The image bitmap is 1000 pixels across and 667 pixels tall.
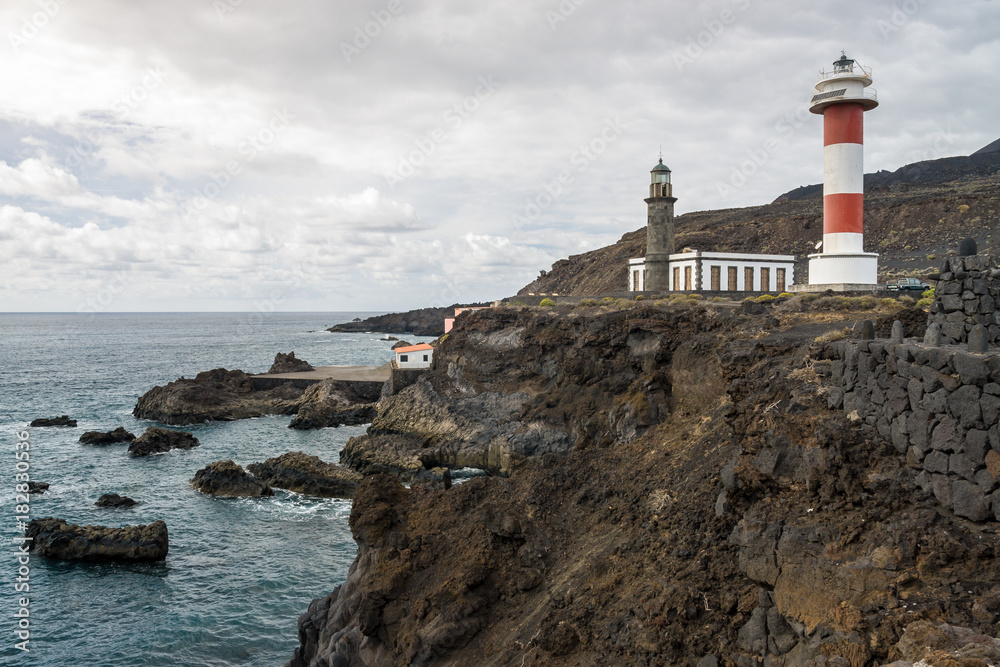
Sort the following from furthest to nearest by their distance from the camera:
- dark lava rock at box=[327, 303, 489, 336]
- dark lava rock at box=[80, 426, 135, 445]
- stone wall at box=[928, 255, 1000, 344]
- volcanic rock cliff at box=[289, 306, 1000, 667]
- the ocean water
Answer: dark lava rock at box=[327, 303, 489, 336] → dark lava rock at box=[80, 426, 135, 445] → the ocean water → stone wall at box=[928, 255, 1000, 344] → volcanic rock cliff at box=[289, 306, 1000, 667]

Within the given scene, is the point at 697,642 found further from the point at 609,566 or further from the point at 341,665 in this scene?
the point at 341,665

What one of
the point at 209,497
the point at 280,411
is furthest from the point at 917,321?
the point at 280,411

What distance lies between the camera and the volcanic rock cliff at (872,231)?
53.4m

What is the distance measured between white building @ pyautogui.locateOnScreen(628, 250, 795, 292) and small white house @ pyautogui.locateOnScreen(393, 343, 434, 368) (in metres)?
15.7

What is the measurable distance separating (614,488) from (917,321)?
6350mm

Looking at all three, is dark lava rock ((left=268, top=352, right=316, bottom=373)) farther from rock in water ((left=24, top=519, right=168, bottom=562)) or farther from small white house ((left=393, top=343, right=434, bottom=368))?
rock in water ((left=24, top=519, right=168, bottom=562))

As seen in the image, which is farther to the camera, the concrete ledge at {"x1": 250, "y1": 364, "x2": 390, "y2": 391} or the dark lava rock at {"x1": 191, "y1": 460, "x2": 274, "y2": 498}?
the concrete ledge at {"x1": 250, "y1": 364, "x2": 390, "y2": 391}

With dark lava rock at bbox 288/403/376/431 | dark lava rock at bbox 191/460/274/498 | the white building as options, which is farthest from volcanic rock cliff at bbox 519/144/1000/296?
dark lava rock at bbox 191/460/274/498

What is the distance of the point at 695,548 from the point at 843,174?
1840 centimetres

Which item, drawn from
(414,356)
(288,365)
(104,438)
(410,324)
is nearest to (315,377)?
(288,365)

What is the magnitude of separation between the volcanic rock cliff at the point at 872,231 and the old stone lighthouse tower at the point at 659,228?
12.6 feet

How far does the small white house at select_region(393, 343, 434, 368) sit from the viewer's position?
4541 cm

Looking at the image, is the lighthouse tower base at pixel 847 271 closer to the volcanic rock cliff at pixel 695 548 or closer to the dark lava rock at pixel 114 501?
the volcanic rock cliff at pixel 695 548

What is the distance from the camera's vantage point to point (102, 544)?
63.5 ft
